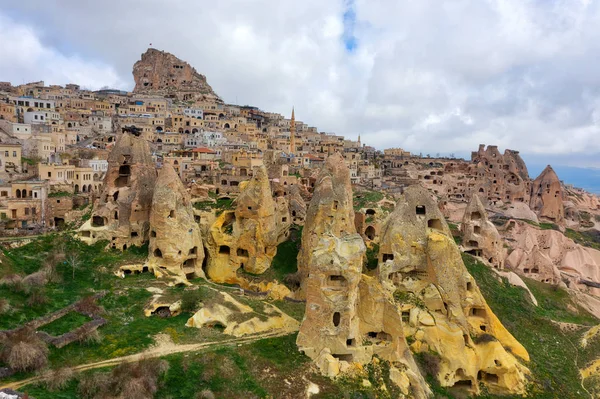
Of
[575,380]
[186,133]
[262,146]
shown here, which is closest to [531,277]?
[575,380]

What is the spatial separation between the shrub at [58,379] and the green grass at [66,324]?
4.55 metres

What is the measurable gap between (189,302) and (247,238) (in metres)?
12.9


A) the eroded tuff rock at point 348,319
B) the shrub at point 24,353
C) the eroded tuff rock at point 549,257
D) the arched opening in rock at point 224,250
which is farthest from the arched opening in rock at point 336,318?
the eroded tuff rock at point 549,257

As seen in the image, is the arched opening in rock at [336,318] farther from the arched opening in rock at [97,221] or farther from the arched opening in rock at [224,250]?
the arched opening in rock at [97,221]

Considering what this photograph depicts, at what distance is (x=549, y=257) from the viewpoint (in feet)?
193

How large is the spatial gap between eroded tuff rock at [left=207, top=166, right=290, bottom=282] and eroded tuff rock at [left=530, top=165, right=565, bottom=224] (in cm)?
5877

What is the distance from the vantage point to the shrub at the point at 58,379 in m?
20.0

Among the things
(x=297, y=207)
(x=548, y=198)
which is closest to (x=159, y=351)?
(x=297, y=207)

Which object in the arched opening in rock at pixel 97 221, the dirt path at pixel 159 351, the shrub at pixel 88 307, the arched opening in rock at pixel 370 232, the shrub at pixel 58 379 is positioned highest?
the arched opening in rock at pixel 97 221

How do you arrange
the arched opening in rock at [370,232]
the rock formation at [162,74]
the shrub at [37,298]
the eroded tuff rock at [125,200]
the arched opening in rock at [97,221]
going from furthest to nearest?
the rock formation at [162,74], the arched opening in rock at [370,232], the arched opening in rock at [97,221], the eroded tuff rock at [125,200], the shrub at [37,298]

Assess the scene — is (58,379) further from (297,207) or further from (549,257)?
(549,257)

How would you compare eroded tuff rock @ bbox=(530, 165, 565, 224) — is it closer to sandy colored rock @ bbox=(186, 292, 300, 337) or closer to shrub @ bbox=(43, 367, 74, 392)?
sandy colored rock @ bbox=(186, 292, 300, 337)

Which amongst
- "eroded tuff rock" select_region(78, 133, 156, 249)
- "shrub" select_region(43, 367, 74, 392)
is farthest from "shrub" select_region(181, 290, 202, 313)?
"eroded tuff rock" select_region(78, 133, 156, 249)

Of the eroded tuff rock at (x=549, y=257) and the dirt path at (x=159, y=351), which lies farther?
the eroded tuff rock at (x=549, y=257)
